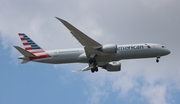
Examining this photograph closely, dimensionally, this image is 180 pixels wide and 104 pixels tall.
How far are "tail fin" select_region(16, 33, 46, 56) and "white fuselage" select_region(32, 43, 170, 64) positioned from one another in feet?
5.05

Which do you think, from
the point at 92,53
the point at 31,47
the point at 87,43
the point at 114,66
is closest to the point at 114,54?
the point at 92,53

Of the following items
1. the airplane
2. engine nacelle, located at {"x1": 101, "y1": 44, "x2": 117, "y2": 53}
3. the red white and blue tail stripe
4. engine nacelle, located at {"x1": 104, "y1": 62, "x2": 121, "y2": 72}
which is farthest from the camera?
engine nacelle, located at {"x1": 104, "y1": 62, "x2": 121, "y2": 72}

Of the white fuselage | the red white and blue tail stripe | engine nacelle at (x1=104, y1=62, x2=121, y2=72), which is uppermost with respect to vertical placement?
the red white and blue tail stripe

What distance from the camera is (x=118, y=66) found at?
2613 inches

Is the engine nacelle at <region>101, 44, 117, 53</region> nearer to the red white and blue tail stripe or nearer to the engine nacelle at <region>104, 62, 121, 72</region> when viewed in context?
the engine nacelle at <region>104, 62, 121, 72</region>

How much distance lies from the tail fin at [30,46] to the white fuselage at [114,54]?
1.54m

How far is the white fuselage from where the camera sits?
192ft

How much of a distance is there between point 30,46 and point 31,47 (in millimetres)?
255

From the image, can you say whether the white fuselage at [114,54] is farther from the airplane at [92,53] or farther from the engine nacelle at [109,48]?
the engine nacelle at [109,48]

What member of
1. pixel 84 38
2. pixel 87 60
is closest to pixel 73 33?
pixel 84 38

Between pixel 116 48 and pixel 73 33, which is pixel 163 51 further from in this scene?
pixel 73 33

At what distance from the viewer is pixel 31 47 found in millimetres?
61938

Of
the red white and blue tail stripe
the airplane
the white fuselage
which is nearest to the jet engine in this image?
the airplane

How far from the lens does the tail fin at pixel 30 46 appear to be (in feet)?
200
